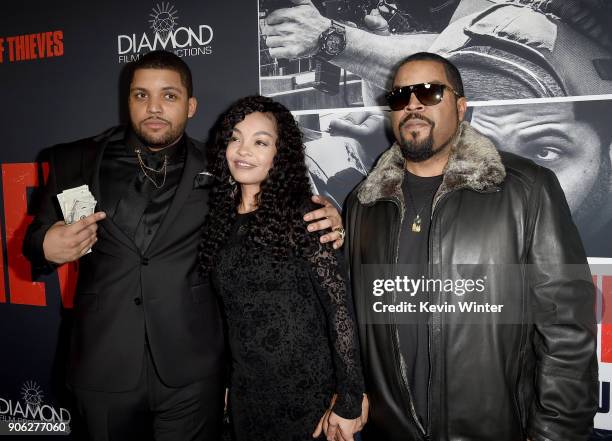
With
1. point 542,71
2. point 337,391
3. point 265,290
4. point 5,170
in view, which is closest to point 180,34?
point 5,170

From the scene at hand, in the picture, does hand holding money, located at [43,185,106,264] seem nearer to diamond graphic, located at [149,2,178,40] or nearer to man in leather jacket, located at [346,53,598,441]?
man in leather jacket, located at [346,53,598,441]

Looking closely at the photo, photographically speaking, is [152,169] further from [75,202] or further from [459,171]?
[459,171]

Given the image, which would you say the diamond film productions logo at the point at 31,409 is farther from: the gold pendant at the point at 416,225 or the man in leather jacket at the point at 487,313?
the gold pendant at the point at 416,225

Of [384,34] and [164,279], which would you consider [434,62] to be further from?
[164,279]

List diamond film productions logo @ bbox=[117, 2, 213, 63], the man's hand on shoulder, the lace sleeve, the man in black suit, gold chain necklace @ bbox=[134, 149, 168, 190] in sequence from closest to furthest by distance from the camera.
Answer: the lace sleeve → the man's hand on shoulder → the man in black suit → gold chain necklace @ bbox=[134, 149, 168, 190] → diamond film productions logo @ bbox=[117, 2, 213, 63]

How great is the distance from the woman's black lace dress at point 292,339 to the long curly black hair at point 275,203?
0.25 feet

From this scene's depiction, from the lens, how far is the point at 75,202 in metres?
2.22

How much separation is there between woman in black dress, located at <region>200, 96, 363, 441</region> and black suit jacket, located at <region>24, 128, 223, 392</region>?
10.5 inches

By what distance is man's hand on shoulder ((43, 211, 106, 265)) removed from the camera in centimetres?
215

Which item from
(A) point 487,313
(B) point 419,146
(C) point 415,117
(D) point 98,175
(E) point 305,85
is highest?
(E) point 305,85

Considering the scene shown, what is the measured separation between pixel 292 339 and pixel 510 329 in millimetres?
954

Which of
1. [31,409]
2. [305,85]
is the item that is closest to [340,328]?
[305,85]

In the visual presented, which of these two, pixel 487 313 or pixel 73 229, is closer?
pixel 487 313

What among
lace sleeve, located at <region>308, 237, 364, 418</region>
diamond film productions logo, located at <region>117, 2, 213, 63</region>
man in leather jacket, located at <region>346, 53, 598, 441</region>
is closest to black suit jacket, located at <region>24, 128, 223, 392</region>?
lace sleeve, located at <region>308, 237, 364, 418</region>
